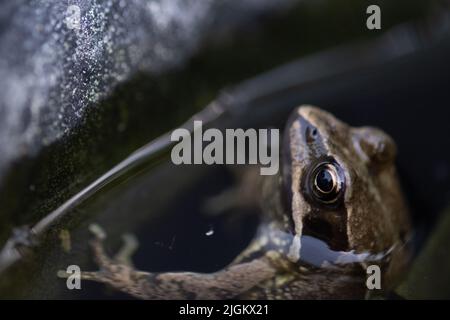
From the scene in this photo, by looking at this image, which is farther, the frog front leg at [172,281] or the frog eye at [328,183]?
the frog front leg at [172,281]

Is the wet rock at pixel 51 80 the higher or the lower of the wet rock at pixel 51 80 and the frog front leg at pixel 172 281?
the higher

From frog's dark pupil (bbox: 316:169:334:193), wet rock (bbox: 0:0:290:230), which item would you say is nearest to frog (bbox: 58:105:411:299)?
frog's dark pupil (bbox: 316:169:334:193)

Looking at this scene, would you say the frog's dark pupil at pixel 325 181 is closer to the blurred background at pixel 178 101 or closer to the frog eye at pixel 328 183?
the frog eye at pixel 328 183

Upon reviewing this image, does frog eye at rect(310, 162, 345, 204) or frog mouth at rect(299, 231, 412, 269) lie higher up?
frog eye at rect(310, 162, 345, 204)

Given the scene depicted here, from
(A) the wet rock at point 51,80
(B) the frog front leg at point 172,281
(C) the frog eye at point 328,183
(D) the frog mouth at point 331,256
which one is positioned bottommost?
(B) the frog front leg at point 172,281

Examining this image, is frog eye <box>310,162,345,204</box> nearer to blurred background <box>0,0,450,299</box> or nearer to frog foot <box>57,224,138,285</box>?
blurred background <box>0,0,450,299</box>

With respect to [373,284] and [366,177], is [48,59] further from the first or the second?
[373,284]

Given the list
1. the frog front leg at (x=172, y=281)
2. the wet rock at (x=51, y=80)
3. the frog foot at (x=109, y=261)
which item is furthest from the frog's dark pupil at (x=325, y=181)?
the wet rock at (x=51, y=80)
